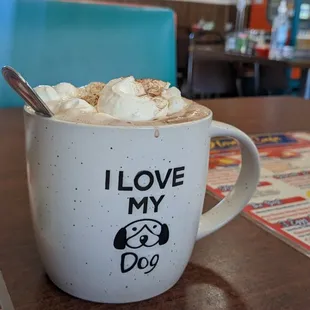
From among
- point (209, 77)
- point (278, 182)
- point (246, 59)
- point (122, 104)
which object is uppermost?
point (122, 104)

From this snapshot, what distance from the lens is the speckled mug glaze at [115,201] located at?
11.8 inches

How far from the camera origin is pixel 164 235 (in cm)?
33

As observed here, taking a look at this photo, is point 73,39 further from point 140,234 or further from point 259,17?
point 259,17

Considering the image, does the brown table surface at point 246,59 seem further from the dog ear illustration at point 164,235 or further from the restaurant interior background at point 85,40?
the dog ear illustration at point 164,235

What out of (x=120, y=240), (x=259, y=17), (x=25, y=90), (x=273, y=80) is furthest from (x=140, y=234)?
(x=259, y=17)

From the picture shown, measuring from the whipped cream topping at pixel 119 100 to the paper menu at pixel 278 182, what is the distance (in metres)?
0.18

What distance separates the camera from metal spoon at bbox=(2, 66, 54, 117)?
11.6 inches

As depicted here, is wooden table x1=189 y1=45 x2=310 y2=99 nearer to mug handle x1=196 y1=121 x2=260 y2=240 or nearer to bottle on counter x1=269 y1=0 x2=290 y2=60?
bottle on counter x1=269 y1=0 x2=290 y2=60

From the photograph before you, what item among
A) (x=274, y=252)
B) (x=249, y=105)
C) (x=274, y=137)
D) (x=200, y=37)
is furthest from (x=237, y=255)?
(x=200, y=37)

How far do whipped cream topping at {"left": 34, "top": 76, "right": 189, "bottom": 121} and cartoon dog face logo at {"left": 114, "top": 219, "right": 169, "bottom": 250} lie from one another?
0.22 feet

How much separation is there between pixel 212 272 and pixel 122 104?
0.49 ft

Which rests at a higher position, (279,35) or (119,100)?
(119,100)

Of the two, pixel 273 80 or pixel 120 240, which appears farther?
pixel 273 80

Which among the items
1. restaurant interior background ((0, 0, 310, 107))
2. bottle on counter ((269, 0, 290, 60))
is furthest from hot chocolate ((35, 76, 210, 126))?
bottle on counter ((269, 0, 290, 60))
